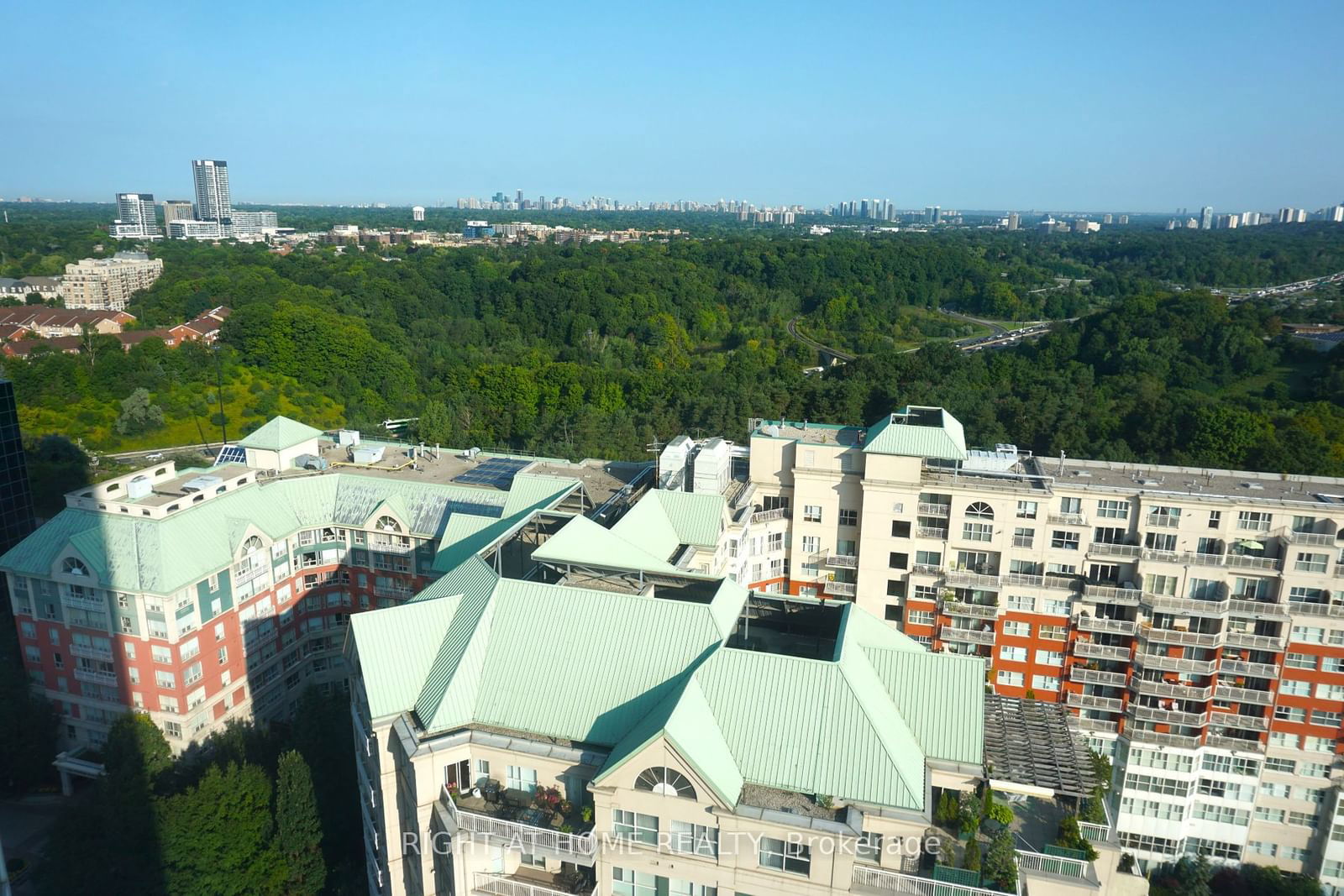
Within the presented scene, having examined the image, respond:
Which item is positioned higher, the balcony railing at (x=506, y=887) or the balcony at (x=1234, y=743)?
the balcony railing at (x=506, y=887)

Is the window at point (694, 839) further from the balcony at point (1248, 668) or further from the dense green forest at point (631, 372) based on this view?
the dense green forest at point (631, 372)

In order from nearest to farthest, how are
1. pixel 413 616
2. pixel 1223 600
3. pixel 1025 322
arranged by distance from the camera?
pixel 413 616
pixel 1223 600
pixel 1025 322

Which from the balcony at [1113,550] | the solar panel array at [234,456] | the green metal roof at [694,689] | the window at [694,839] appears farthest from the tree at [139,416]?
the balcony at [1113,550]

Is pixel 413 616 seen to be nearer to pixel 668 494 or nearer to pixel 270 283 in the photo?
pixel 668 494

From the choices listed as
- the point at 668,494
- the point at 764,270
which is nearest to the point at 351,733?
the point at 668,494

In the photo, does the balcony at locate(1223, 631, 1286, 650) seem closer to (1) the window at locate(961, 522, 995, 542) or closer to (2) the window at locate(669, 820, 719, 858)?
(1) the window at locate(961, 522, 995, 542)

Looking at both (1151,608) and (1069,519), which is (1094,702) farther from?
(1069,519)
